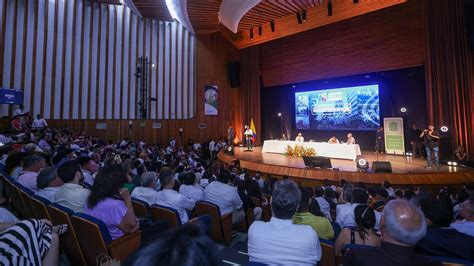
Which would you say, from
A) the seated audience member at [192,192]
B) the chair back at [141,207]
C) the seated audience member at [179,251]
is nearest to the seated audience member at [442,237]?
the seated audience member at [179,251]

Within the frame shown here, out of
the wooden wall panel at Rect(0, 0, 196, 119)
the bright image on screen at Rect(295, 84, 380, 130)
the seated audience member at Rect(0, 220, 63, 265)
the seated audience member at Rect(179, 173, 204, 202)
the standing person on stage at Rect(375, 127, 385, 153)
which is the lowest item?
the seated audience member at Rect(179, 173, 204, 202)

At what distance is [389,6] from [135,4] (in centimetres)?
1018

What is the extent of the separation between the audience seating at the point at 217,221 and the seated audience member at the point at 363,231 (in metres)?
1.48

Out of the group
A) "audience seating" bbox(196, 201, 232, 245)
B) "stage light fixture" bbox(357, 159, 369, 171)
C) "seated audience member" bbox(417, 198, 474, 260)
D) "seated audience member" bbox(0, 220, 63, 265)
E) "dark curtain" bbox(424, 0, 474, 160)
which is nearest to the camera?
"seated audience member" bbox(0, 220, 63, 265)

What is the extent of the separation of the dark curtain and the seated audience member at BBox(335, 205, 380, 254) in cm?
888

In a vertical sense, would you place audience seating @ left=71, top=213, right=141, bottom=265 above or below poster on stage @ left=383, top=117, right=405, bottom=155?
below

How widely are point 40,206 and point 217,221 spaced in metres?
1.76

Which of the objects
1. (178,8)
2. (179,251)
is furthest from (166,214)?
(178,8)

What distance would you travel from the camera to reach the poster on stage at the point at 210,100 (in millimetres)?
14266

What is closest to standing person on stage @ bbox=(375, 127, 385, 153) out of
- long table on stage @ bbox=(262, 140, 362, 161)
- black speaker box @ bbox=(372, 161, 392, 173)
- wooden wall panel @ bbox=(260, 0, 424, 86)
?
long table on stage @ bbox=(262, 140, 362, 161)

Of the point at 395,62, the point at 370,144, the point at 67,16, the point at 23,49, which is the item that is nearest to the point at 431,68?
the point at 395,62

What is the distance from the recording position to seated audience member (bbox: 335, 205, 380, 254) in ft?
6.25

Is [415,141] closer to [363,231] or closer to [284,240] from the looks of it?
[363,231]

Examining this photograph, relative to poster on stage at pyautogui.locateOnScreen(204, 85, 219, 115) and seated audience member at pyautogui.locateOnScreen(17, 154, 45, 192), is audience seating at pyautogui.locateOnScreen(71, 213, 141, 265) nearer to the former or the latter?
seated audience member at pyautogui.locateOnScreen(17, 154, 45, 192)
